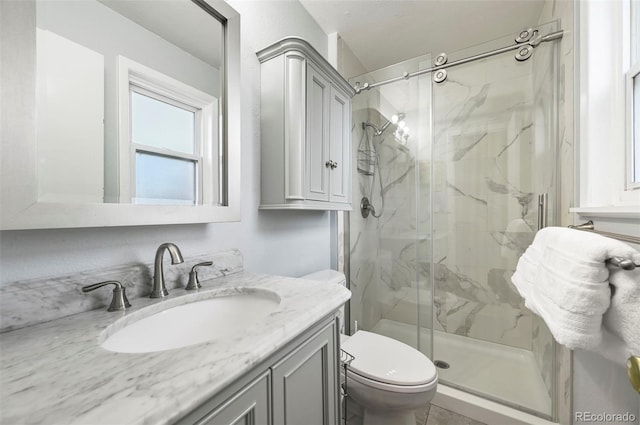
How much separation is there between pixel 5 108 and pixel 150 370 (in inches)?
23.9

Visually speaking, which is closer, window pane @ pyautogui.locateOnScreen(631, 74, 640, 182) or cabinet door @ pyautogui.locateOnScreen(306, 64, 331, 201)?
window pane @ pyautogui.locateOnScreen(631, 74, 640, 182)

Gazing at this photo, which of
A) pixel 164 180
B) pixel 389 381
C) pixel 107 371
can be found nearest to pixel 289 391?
pixel 107 371

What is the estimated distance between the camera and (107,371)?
1.30 ft

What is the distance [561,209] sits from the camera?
52.9 inches

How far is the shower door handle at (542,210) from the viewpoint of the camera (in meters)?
1.49

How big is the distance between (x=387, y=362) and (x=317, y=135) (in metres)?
1.15

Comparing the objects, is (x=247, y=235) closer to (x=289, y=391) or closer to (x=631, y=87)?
(x=289, y=391)

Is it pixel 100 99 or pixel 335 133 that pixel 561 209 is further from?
pixel 100 99

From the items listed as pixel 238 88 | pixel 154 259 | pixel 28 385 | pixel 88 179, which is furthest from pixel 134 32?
pixel 28 385

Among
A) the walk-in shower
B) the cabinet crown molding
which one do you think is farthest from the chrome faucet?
the walk-in shower

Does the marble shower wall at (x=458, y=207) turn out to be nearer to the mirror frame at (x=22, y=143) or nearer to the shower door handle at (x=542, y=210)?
the shower door handle at (x=542, y=210)

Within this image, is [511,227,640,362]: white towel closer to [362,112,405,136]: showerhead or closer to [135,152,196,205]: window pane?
[135,152,196,205]: window pane

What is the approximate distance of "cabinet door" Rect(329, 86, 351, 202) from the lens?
4.83ft

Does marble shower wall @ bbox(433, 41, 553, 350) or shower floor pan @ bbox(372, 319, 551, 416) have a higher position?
marble shower wall @ bbox(433, 41, 553, 350)
